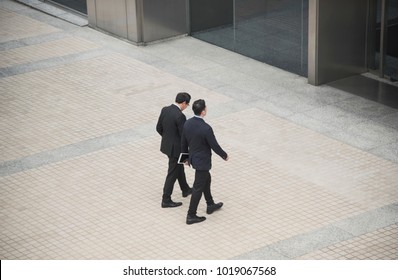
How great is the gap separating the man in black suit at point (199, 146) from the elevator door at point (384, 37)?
20.9 ft

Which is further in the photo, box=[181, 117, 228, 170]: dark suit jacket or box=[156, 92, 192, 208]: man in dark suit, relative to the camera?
box=[156, 92, 192, 208]: man in dark suit

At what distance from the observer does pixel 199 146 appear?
41.1 ft

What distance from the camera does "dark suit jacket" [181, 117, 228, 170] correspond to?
12.4 meters

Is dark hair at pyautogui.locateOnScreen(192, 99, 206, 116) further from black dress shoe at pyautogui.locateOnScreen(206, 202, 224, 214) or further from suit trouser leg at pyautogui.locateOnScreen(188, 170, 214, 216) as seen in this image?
black dress shoe at pyautogui.locateOnScreen(206, 202, 224, 214)

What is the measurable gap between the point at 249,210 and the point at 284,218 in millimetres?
572

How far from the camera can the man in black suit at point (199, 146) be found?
1243 centimetres

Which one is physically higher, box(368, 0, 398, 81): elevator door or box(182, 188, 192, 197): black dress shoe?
box(368, 0, 398, 81): elevator door

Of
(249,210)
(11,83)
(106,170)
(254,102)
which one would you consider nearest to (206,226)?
(249,210)

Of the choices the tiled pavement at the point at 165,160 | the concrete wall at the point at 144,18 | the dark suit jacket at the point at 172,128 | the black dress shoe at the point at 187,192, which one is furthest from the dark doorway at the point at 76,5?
the dark suit jacket at the point at 172,128

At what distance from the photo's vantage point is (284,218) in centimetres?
1300

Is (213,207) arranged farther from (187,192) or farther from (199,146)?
(199,146)

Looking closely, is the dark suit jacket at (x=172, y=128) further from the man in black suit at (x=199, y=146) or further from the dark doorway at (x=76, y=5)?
the dark doorway at (x=76, y=5)

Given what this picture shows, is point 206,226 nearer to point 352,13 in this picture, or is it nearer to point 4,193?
point 4,193

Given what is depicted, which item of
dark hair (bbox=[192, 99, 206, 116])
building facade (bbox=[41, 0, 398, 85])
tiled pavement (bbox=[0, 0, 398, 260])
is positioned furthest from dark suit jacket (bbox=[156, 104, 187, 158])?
building facade (bbox=[41, 0, 398, 85])
